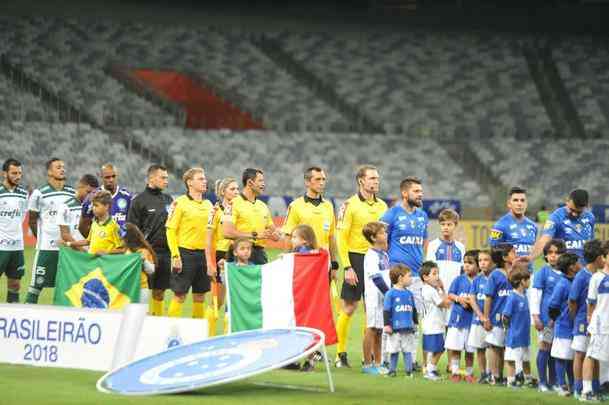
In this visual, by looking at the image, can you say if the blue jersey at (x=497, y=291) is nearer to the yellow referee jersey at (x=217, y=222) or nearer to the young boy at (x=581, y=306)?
the young boy at (x=581, y=306)

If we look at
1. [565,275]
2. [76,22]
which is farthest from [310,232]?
[76,22]

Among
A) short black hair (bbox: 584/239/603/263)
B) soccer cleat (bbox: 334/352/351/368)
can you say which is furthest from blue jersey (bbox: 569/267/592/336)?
soccer cleat (bbox: 334/352/351/368)

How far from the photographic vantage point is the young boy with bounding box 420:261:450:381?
14359mm

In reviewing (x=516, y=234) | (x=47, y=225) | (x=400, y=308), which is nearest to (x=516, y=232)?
(x=516, y=234)

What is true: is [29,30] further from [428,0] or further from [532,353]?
[532,353]

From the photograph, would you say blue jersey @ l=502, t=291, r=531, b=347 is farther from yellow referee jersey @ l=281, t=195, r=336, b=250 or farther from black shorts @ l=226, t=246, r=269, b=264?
black shorts @ l=226, t=246, r=269, b=264

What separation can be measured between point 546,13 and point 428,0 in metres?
4.99

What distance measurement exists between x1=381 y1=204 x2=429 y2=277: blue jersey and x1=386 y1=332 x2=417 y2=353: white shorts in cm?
117

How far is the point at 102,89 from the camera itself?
4650 centimetres

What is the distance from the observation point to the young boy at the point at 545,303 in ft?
43.7

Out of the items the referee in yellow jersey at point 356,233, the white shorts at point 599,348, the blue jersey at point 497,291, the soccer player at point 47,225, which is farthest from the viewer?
the soccer player at point 47,225

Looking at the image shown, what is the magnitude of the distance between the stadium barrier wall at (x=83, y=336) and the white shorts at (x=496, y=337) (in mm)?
3072

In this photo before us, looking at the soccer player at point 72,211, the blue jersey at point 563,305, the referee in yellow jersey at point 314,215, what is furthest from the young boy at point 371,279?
the soccer player at point 72,211

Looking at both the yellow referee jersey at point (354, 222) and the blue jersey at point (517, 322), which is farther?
the yellow referee jersey at point (354, 222)
